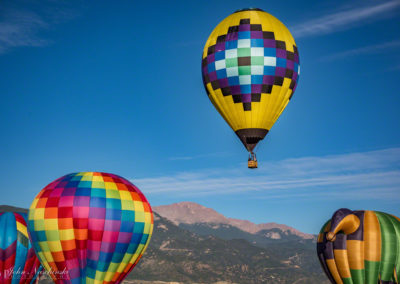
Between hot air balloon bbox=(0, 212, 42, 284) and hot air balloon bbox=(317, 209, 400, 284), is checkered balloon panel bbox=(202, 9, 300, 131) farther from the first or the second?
Result: hot air balloon bbox=(0, 212, 42, 284)

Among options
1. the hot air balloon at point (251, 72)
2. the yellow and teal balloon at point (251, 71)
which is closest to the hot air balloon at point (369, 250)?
the hot air balloon at point (251, 72)

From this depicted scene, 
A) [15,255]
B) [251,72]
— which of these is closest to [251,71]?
[251,72]

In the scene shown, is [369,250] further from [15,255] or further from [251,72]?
[15,255]

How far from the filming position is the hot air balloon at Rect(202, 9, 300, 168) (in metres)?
47.6

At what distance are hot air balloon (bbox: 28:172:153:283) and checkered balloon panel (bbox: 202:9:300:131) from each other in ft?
37.0

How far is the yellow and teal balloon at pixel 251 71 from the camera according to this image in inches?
1873

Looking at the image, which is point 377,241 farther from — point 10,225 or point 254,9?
point 10,225

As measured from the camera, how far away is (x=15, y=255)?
53.5 m

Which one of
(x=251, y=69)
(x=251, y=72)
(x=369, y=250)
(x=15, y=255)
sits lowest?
(x=15, y=255)

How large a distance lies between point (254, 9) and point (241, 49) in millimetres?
4500

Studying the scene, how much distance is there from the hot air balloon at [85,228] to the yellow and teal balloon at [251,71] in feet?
36.0

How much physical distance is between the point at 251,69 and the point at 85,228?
58.7 ft

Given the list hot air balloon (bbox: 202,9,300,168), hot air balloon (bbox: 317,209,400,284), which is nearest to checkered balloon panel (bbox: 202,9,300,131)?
hot air balloon (bbox: 202,9,300,168)

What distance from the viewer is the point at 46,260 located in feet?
151
